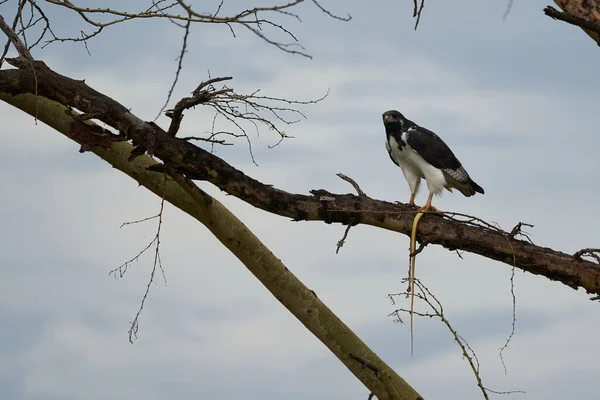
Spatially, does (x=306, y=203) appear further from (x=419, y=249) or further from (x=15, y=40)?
(x=15, y=40)

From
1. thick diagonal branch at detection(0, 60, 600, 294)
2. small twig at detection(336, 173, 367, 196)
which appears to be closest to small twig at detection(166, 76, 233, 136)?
thick diagonal branch at detection(0, 60, 600, 294)

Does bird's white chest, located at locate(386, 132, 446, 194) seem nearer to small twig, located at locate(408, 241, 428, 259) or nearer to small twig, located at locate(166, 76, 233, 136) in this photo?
small twig, located at locate(408, 241, 428, 259)

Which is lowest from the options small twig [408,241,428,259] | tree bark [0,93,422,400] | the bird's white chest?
tree bark [0,93,422,400]

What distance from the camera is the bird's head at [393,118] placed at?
5.51 meters

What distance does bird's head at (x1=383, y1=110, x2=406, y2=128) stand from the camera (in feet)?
18.1

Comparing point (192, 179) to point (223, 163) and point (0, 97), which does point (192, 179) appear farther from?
point (0, 97)

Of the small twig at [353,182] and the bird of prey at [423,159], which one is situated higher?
the bird of prey at [423,159]

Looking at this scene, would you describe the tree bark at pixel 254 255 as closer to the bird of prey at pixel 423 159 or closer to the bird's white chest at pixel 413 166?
the bird of prey at pixel 423 159

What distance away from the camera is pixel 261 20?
365 cm

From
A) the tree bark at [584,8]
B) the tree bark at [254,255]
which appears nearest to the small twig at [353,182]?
the tree bark at [254,255]

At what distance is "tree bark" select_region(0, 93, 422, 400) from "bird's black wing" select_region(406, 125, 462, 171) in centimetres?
120

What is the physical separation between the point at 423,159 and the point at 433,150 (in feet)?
0.29

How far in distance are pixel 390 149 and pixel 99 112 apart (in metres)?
2.23

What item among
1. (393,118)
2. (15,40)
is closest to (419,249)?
(393,118)
